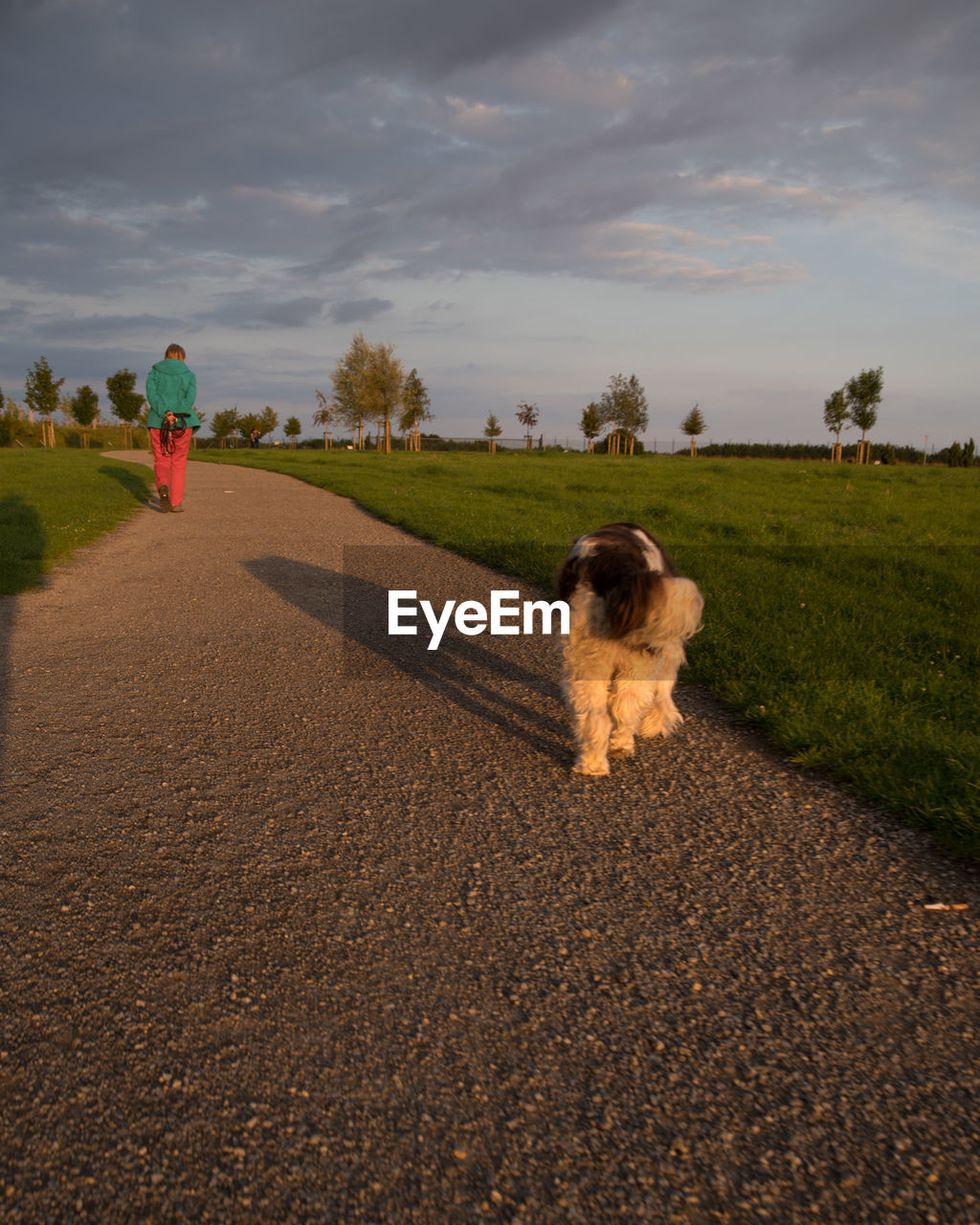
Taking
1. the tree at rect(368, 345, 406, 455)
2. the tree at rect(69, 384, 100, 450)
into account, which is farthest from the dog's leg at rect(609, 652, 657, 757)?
the tree at rect(69, 384, 100, 450)

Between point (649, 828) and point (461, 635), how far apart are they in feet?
11.6

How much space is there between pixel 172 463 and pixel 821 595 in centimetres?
1128

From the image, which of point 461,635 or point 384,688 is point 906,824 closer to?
point 384,688

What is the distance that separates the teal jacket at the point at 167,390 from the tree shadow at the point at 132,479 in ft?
12.5

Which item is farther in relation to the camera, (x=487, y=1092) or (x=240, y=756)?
(x=240, y=756)

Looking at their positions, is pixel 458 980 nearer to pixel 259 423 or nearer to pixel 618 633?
pixel 618 633

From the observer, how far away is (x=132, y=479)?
68.9 ft

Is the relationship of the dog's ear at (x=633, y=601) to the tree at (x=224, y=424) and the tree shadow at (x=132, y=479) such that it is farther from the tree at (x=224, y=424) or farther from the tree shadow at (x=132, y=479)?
the tree at (x=224, y=424)

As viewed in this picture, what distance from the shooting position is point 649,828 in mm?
3506

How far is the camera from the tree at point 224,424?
7375 centimetres

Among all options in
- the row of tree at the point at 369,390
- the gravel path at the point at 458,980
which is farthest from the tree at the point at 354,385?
the gravel path at the point at 458,980

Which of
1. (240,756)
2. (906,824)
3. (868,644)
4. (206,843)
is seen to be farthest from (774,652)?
(206,843)

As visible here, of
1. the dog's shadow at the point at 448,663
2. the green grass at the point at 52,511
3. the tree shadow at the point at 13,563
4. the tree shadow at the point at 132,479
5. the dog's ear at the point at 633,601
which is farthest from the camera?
the tree shadow at the point at 132,479

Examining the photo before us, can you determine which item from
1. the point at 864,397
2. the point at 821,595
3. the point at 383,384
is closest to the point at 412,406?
the point at 383,384
